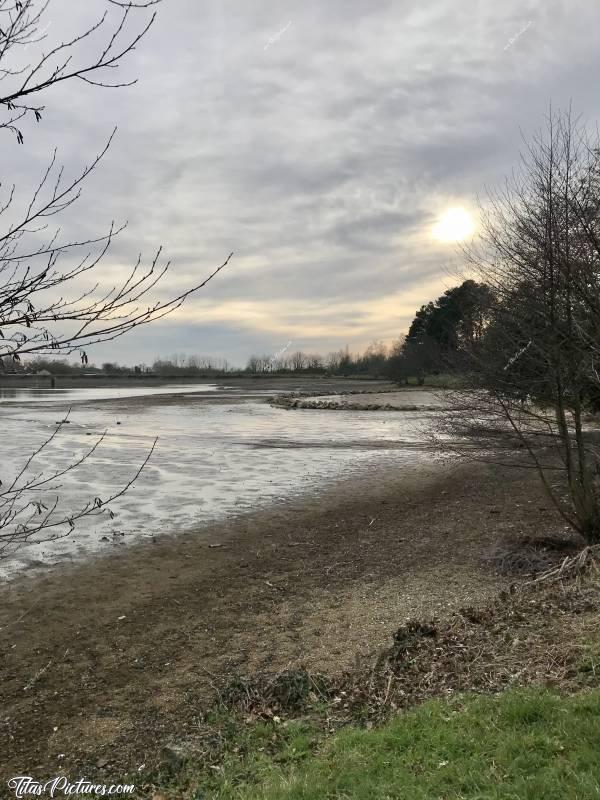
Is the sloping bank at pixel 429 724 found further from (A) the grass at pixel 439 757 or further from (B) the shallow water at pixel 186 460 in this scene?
(B) the shallow water at pixel 186 460

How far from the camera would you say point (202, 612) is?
7559 mm

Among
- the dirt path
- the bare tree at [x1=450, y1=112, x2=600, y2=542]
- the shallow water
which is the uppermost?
the bare tree at [x1=450, y1=112, x2=600, y2=542]

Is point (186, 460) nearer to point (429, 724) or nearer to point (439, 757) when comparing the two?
point (429, 724)

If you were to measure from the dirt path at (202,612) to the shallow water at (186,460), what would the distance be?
134 cm

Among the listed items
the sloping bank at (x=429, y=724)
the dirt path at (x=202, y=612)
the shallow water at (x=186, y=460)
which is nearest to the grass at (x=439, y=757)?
the sloping bank at (x=429, y=724)

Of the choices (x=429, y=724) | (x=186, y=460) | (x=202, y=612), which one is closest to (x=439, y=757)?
(x=429, y=724)

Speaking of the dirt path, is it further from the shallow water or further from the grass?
the shallow water

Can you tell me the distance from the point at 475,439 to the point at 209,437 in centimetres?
1662

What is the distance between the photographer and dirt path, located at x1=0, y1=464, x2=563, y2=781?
16.8 feet

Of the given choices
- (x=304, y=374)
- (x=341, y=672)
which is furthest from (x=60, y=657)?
(x=304, y=374)

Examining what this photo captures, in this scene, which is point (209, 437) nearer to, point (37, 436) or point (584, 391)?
point (37, 436)

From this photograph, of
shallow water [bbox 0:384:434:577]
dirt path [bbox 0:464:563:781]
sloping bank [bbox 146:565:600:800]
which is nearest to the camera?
sloping bank [bbox 146:565:600:800]

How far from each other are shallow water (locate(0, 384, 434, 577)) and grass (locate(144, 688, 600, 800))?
258 inches

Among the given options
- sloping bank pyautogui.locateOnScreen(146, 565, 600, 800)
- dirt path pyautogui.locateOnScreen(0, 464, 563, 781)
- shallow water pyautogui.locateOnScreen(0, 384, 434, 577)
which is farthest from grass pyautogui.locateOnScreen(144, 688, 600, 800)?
shallow water pyautogui.locateOnScreen(0, 384, 434, 577)
